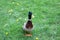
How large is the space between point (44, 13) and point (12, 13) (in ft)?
2.91

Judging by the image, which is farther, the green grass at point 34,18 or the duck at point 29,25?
the green grass at point 34,18

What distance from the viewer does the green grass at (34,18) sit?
4578mm

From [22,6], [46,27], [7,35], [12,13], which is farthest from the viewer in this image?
[22,6]

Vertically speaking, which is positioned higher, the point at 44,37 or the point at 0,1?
the point at 0,1

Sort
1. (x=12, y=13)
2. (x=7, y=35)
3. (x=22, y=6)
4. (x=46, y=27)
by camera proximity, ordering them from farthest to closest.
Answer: (x=22, y=6) < (x=12, y=13) < (x=46, y=27) < (x=7, y=35)

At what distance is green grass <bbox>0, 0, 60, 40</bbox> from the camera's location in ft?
15.0

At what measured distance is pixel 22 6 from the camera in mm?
5789

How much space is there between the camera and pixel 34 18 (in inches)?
205

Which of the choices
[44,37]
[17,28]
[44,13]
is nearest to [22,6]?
[44,13]

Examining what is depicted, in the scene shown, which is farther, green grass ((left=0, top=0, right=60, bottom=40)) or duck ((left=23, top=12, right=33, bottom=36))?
green grass ((left=0, top=0, right=60, bottom=40))

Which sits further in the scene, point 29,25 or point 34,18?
point 34,18

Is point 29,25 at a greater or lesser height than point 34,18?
greater

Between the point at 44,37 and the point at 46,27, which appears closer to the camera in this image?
the point at 44,37

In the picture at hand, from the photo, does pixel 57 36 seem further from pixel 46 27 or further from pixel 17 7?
pixel 17 7
